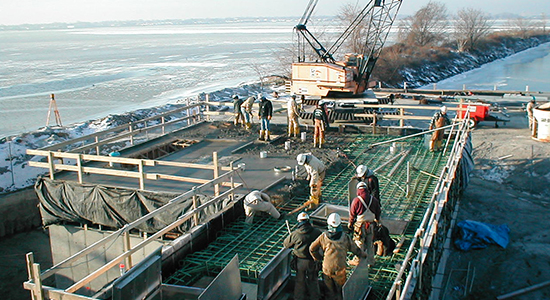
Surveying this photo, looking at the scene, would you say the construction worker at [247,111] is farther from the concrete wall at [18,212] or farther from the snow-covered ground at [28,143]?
the concrete wall at [18,212]

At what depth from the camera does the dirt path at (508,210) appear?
1349cm

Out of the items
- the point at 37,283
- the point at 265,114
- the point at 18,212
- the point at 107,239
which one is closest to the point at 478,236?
the point at 265,114

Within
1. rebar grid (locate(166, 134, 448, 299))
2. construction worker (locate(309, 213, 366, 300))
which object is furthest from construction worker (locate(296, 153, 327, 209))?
construction worker (locate(309, 213, 366, 300))

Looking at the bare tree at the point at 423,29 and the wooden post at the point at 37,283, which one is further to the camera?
the bare tree at the point at 423,29

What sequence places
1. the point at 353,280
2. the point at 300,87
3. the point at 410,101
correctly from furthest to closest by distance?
the point at 410,101, the point at 300,87, the point at 353,280

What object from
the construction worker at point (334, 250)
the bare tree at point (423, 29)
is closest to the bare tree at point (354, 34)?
the bare tree at point (423, 29)

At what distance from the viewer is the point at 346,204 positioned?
1199cm

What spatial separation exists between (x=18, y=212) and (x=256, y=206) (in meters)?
13.7

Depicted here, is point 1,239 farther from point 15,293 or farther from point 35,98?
point 35,98

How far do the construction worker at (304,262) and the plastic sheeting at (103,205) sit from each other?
4.24 metres

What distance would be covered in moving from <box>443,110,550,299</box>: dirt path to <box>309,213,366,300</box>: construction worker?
22.6 feet

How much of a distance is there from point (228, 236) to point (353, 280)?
3924 mm

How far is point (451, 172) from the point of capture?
489 inches

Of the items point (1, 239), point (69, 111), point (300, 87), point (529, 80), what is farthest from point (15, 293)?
point (529, 80)
